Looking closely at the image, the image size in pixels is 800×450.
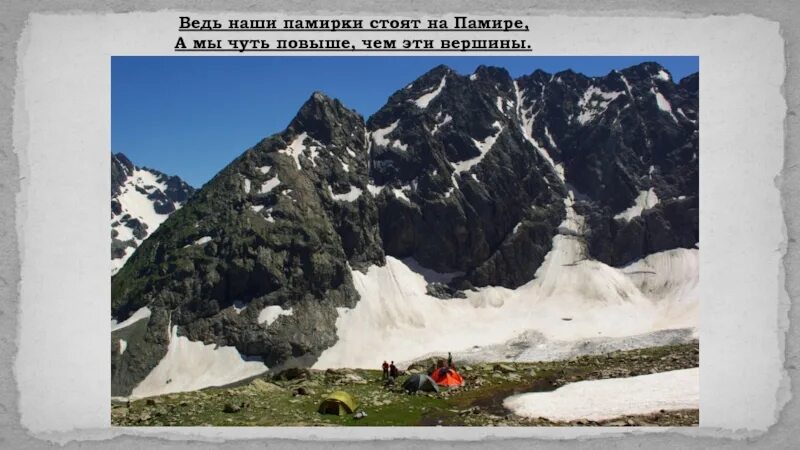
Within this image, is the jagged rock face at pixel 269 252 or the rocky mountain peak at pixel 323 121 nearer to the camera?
the jagged rock face at pixel 269 252

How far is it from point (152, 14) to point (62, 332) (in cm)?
944

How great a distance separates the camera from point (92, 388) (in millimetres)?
16328

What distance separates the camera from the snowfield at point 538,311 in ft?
188

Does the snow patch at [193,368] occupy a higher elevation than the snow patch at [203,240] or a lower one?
lower

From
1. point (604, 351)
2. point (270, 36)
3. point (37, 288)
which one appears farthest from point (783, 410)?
point (604, 351)

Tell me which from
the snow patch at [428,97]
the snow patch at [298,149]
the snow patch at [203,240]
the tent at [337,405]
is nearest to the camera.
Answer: the tent at [337,405]

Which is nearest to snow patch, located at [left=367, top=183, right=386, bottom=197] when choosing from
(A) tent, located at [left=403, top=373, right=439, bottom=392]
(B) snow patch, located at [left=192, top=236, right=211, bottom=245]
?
(B) snow patch, located at [left=192, top=236, right=211, bottom=245]

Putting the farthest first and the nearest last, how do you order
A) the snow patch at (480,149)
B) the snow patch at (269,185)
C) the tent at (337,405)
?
1. the snow patch at (480,149)
2. the snow patch at (269,185)
3. the tent at (337,405)

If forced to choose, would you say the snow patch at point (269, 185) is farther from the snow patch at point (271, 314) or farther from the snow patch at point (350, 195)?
the snow patch at point (271, 314)

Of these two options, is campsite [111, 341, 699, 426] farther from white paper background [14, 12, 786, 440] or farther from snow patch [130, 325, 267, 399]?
snow patch [130, 325, 267, 399]

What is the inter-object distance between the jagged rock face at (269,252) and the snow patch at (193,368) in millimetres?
884

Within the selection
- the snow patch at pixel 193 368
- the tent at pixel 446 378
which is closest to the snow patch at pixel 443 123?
the snow patch at pixel 193 368

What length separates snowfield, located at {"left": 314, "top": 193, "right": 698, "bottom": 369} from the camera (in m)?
57.2

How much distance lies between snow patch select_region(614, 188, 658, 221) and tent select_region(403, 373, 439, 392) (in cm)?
6905
